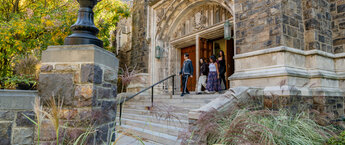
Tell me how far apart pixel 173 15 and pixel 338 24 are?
6083mm

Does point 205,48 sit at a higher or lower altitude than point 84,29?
higher

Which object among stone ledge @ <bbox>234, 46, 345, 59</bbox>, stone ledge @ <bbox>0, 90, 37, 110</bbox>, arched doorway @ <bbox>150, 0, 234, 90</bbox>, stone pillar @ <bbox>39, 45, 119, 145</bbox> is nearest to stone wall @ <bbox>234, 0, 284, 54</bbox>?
stone ledge @ <bbox>234, 46, 345, 59</bbox>

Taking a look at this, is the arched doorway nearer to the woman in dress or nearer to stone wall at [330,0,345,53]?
the woman in dress

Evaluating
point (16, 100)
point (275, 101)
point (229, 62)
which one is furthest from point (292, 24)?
point (16, 100)

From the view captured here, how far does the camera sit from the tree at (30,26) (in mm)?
6291

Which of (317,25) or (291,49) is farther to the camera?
(317,25)

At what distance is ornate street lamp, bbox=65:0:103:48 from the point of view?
8.52 feet

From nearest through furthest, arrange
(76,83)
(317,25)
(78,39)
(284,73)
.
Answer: (76,83) < (78,39) < (284,73) < (317,25)

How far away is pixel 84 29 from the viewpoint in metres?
2.72

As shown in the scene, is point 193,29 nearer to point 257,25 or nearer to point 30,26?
point 257,25

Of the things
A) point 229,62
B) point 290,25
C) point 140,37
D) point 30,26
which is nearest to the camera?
point 290,25

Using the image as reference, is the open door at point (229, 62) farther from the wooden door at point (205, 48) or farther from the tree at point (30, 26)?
the tree at point (30, 26)

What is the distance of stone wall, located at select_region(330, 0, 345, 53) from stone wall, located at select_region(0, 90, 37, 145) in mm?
7004

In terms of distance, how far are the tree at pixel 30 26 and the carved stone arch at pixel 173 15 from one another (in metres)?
3.82
